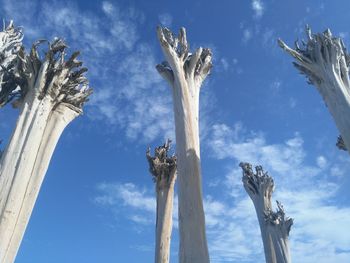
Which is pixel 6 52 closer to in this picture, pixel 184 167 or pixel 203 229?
pixel 184 167

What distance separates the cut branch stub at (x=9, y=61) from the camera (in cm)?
828

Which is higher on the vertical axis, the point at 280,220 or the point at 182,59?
the point at 182,59

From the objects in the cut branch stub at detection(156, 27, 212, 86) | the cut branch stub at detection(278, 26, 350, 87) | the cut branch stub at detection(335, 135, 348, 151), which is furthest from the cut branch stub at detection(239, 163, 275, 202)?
the cut branch stub at detection(156, 27, 212, 86)

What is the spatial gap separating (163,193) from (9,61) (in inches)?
270

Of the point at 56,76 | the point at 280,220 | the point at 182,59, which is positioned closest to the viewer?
the point at 56,76

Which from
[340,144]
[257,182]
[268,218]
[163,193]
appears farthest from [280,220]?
[163,193]

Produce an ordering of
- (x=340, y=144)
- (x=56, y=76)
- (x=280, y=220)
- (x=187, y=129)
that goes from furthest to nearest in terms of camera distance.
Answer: (x=280, y=220)
(x=340, y=144)
(x=187, y=129)
(x=56, y=76)

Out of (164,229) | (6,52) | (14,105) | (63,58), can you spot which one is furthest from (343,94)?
(6,52)

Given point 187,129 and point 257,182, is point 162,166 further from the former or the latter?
point 257,182

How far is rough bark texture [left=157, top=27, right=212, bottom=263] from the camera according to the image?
7258mm

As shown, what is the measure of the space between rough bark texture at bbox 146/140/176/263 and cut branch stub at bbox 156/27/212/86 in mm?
3300

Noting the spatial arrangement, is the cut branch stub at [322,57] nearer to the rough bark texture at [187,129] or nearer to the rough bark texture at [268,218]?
the rough bark texture at [187,129]

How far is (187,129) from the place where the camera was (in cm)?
905

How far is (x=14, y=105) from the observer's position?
7414mm
